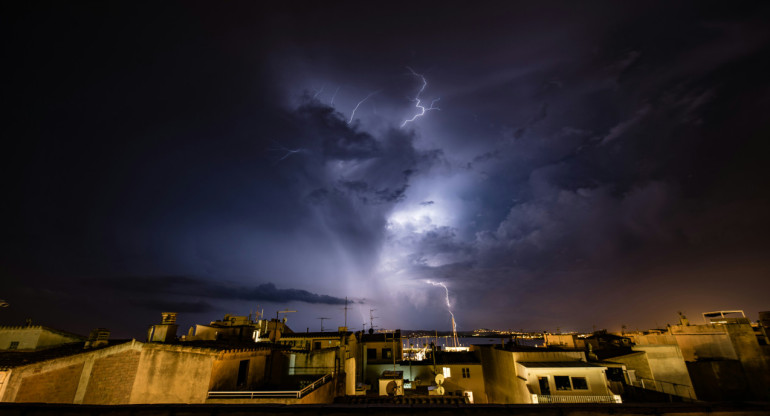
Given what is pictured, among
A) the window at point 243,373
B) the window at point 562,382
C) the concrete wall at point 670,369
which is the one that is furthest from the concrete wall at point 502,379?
the window at point 243,373

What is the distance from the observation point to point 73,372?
17.3 metres

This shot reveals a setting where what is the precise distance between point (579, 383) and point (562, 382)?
48.7 inches

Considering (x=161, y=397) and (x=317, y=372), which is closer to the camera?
(x=161, y=397)

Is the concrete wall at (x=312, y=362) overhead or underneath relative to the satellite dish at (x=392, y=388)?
overhead

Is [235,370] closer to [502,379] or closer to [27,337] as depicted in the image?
[502,379]

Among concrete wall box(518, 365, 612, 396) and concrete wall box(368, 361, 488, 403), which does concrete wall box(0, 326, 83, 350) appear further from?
concrete wall box(518, 365, 612, 396)

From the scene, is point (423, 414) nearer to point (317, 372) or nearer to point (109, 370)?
point (109, 370)

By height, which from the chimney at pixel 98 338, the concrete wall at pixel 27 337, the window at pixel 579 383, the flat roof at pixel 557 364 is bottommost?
the window at pixel 579 383

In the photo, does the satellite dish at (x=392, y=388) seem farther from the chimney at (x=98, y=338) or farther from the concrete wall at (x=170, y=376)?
the chimney at (x=98, y=338)

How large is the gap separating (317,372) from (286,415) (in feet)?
79.3

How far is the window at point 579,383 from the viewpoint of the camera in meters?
24.1

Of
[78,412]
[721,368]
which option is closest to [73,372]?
[78,412]

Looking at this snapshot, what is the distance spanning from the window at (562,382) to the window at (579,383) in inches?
15.2

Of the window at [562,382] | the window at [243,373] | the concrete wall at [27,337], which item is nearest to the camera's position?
the window at [243,373]
